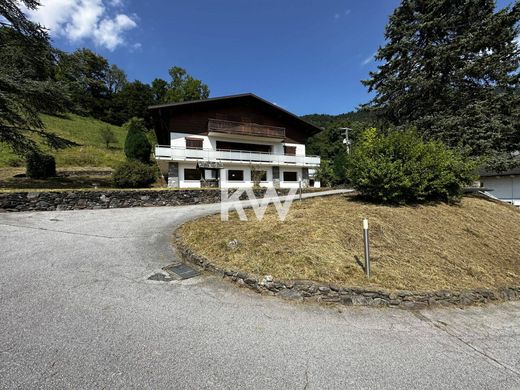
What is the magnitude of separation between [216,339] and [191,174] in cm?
2201

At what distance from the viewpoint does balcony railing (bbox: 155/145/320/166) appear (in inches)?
866

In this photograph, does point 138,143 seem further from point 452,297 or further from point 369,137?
point 452,297

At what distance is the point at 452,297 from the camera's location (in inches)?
165

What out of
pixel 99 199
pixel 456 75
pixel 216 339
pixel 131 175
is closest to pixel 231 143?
pixel 131 175

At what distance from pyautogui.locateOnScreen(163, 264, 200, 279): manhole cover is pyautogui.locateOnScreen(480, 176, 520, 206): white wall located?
26562mm

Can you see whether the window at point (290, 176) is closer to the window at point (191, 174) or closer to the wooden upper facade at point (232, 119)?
the wooden upper facade at point (232, 119)

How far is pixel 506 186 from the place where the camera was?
2094 centimetres


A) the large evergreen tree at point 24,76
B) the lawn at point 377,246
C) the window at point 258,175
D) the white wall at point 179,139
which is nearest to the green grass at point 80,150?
the large evergreen tree at point 24,76

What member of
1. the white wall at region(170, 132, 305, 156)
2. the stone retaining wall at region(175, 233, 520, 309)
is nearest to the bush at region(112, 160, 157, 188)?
the white wall at region(170, 132, 305, 156)

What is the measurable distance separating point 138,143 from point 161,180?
5.11m

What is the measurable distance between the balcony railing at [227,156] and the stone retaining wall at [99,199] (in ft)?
29.8

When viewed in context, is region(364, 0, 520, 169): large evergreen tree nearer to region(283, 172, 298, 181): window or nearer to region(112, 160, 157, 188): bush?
region(283, 172, 298, 181): window

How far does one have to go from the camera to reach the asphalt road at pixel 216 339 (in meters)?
2.41

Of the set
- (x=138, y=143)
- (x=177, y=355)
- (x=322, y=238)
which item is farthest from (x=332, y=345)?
(x=138, y=143)
